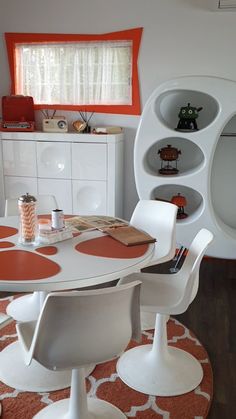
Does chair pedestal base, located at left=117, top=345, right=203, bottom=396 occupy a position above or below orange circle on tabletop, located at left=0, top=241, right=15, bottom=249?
below

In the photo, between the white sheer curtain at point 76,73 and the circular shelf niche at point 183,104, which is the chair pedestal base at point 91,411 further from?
the white sheer curtain at point 76,73

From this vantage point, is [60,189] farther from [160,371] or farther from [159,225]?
[160,371]

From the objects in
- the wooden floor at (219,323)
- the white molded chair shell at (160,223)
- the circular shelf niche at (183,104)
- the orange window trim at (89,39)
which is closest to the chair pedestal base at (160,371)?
the wooden floor at (219,323)

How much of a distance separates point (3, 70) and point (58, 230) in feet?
8.50

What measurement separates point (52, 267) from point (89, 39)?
106 inches

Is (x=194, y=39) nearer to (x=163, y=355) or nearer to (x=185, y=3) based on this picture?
(x=185, y=3)

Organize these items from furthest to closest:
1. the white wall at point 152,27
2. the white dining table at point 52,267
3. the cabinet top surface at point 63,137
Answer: the cabinet top surface at point 63,137 < the white wall at point 152,27 < the white dining table at point 52,267

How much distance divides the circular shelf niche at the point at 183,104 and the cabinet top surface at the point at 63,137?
17.6 inches

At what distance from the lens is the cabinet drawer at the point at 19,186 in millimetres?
3620

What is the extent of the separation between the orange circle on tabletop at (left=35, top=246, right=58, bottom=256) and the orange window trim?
7.14 ft

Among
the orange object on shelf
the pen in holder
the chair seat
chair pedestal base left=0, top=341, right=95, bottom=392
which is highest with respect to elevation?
Answer: the pen in holder

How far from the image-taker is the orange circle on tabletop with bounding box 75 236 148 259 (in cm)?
166

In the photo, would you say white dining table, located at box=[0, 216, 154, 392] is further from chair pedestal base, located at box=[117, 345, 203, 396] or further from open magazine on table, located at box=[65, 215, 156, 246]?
chair pedestal base, located at box=[117, 345, 203, 396]

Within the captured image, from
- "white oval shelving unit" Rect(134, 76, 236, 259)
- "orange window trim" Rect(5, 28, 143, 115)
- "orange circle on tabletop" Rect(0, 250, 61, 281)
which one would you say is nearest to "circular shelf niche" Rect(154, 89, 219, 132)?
"white oval shelving unit" Rect(134, 76, 236, 259)
